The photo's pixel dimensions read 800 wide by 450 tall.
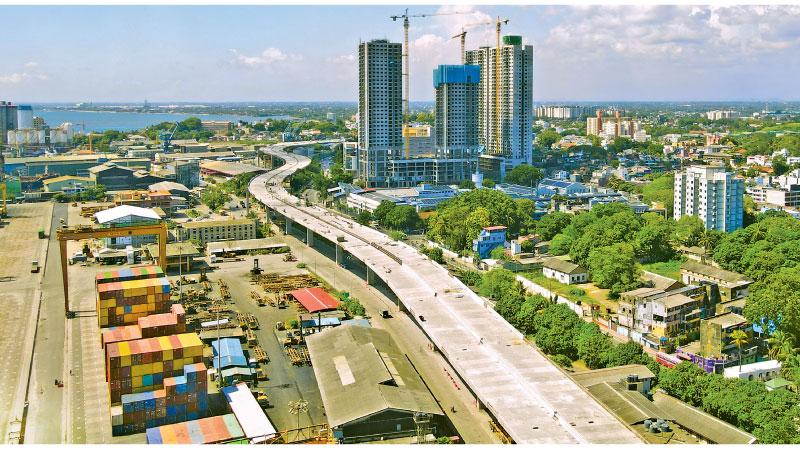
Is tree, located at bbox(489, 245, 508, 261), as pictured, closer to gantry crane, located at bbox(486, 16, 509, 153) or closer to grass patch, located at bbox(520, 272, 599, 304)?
grass patch, located at bbox(520, 272, 599, 304)

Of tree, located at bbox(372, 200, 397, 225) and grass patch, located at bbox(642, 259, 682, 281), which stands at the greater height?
tree, located at bbox(372, 200, 397, 225)

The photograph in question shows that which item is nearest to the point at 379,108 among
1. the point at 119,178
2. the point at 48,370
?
the point at 119,178

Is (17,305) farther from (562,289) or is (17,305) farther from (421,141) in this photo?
(421,141)

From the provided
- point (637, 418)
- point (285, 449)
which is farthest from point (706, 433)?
point (285, 449)

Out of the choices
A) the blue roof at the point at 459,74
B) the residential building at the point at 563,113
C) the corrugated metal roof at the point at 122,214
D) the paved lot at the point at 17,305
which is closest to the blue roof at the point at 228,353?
the paved lot at the point at 17,305

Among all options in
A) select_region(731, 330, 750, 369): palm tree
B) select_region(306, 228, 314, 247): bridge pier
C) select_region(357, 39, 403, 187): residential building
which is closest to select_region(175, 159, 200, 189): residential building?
select_region(357, 39, 403, 187): residential building

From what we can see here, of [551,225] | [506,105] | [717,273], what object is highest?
[506,105]

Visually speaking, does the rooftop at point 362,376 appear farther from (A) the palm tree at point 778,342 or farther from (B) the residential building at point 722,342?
(A) the palm tree at point 778,342
